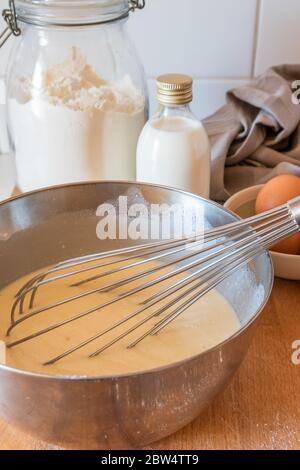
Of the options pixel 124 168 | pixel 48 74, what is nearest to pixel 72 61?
pixel 48 74

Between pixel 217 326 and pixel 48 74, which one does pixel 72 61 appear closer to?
pixel 48 74

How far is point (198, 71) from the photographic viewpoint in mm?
1000

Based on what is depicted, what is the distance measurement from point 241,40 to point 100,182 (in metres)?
0.38

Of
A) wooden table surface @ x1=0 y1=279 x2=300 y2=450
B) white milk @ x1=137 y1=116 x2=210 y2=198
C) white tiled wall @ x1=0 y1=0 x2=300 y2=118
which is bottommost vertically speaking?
wooden table surface @ x1=0 y1=279 x2=300 y2=450

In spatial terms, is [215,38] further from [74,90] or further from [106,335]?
[106,335]

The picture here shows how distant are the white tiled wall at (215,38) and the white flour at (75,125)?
16 centimetres

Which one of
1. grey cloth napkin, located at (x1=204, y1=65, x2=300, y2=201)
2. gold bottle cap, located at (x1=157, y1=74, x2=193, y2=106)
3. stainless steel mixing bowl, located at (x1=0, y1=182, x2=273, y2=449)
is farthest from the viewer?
grey cloth napkin, located at (x1=204, y1=65, x2=300, y2=201)

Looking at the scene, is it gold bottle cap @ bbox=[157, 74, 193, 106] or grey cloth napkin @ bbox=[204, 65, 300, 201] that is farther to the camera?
grey cloth napkin @ bbox=[204, 65, 300, 201]

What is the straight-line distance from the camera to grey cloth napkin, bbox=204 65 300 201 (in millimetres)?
919

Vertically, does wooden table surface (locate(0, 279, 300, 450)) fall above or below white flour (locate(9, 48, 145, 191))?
below

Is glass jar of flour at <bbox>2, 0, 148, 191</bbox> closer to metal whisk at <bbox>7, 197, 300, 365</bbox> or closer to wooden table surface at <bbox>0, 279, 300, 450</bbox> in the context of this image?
metal whisk at <bbox>7, 197, 300, 365</bbox>

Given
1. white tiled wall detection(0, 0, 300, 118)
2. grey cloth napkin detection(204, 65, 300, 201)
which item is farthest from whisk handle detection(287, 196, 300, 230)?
white tiled wall detection(0, 0, 300, 118)

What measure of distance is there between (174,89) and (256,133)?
0.23m

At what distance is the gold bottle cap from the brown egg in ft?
0.52
